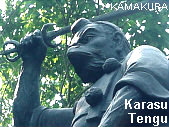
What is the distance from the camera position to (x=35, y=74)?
456 centimetres

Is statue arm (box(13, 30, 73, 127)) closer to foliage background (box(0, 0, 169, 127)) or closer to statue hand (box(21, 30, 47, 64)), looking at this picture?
statue hand (box(21, 30, 47, 64))

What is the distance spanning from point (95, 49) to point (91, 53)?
5 centimetres

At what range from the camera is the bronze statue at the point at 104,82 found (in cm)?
334

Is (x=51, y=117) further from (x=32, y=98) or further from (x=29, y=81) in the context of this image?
(x=29, y=81)

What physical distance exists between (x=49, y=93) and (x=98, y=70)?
530 cm

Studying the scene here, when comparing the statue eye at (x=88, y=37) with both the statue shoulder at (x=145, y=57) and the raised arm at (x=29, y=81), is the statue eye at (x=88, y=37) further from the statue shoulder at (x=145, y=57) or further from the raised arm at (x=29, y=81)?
the statue shoulder at (x=145, y=57)

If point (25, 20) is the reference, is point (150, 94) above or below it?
above

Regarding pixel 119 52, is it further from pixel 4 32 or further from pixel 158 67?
pixel 4 32

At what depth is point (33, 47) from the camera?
458cm

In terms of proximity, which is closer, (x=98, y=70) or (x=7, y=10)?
(x=98, y=70)

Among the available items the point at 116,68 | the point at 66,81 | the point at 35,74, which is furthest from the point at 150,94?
the point at 66,81

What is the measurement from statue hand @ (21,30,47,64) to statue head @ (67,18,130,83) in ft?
1.09

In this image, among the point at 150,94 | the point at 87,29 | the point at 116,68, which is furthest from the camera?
the point at 87,29

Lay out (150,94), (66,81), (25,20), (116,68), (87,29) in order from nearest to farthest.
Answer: (150,94)
(116,68)
(87,29)
(66,81)
(25,20)
